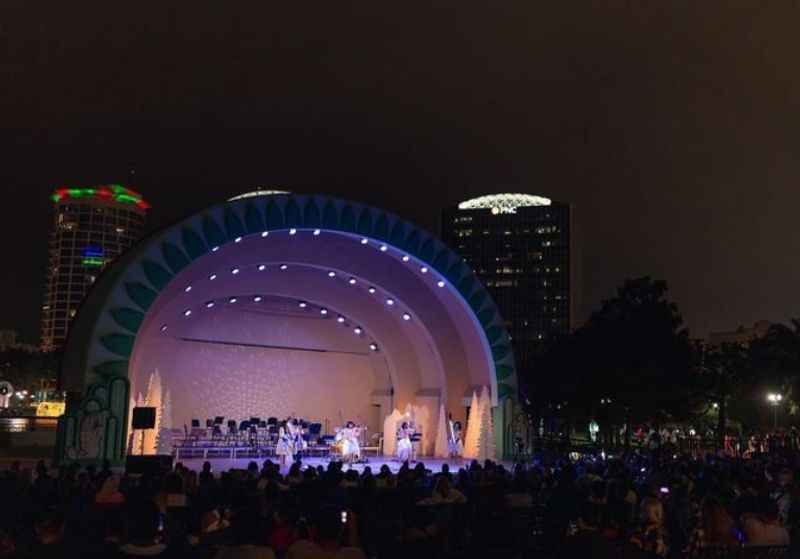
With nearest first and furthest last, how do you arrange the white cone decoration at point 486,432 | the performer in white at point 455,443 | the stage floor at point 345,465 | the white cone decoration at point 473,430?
the stage floor at point 345,465, the white cone decoration at point 486,432, the white cone decoration at point 473,430, the performer in white at point 455,443

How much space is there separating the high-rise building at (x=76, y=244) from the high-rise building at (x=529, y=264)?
72043mm

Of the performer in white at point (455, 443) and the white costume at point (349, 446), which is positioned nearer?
the white costume at point (349, 446)

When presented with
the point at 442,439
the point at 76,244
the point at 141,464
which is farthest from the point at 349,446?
the point at 76,244

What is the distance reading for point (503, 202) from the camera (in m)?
142

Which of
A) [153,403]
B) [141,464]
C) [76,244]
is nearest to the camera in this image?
[141,464]

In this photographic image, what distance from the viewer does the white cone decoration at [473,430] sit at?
91.2 ft

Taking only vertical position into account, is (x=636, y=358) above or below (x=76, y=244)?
below

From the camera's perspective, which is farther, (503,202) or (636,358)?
(503,202)

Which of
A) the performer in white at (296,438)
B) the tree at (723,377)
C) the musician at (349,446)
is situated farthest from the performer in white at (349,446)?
the tree at (723,377)

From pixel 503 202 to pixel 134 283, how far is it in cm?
12304

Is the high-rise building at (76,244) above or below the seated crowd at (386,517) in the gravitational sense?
above

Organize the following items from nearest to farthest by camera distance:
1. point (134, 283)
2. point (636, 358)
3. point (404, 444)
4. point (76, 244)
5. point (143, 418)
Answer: point (143, 418) < point (134, 283) < point (404, 444) < point (636, 358) < point (76, 244)

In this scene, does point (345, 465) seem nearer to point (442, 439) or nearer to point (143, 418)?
point (442, 439)

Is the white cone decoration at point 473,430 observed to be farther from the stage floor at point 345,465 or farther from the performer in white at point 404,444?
the performer in white at point 404,444
